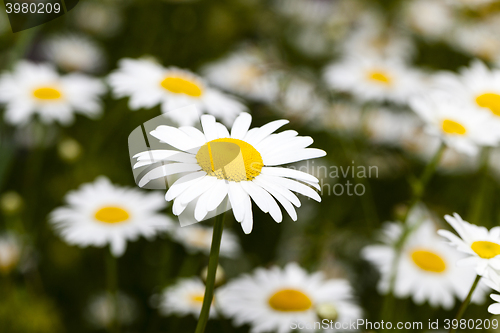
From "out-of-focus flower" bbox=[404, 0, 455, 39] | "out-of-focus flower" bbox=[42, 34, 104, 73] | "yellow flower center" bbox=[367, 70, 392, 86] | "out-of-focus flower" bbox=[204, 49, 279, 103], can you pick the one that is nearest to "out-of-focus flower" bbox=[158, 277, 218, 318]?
"out-of-focus flower" bbox=[204, 49, 279, 103]

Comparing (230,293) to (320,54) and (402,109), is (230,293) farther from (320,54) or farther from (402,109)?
(320,54)

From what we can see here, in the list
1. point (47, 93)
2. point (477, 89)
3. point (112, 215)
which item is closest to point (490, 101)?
point (477, 89)

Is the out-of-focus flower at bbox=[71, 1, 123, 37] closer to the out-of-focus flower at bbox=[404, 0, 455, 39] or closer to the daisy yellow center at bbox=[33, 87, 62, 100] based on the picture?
the daisy yellow center at bbox=[33, 87, 62, 100]

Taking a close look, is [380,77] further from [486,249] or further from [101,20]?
[101,20]

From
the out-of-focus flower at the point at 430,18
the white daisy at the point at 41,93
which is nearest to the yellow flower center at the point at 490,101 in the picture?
the white daisy at the point at 41,93

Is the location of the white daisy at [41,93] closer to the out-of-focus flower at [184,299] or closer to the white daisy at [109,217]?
the white daisy at [109,217]

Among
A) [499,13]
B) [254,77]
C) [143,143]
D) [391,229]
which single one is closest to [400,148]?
[254,77]
